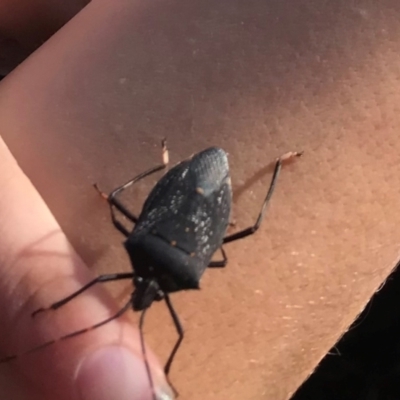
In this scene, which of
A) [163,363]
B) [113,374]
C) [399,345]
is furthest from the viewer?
[399,345]

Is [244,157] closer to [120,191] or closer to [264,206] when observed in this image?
[264,206]

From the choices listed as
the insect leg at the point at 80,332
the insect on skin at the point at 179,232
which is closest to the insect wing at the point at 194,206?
the insect on skin at the point at 179,232

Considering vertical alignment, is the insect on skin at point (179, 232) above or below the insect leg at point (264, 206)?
above

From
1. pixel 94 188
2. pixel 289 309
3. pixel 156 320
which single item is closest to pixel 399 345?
pixel 289 309

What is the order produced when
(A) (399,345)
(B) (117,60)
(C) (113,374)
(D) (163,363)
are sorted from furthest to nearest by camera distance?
(A) (399,345) → (B) (117,60) → (D) (163,363) → (C) (113,374)

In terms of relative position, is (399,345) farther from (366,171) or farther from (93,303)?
(93,303)

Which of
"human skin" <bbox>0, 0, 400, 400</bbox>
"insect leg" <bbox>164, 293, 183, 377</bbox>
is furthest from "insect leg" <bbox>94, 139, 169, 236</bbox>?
"insect leg" <bbox>164, 293, 183, 377</bbox>

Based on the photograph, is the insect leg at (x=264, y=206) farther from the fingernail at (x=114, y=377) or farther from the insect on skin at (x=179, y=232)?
the fingernail at (x=114, y=377)
